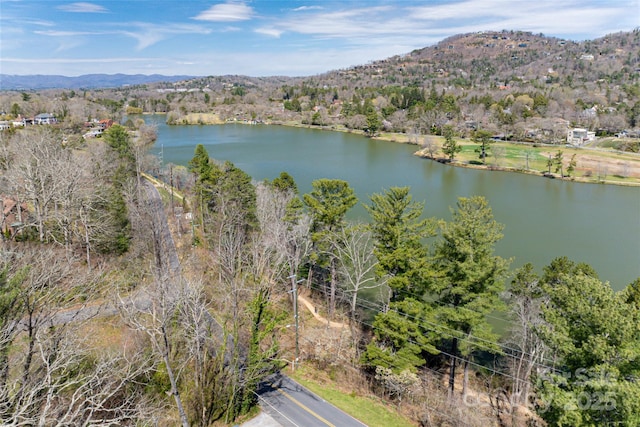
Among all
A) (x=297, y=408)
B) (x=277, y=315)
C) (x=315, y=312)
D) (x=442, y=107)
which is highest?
(x=442, y=107)

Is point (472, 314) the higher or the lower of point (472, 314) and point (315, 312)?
the higher

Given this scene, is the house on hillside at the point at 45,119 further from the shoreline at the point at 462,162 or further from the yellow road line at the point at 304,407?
the yellow road line at the point at 304,407

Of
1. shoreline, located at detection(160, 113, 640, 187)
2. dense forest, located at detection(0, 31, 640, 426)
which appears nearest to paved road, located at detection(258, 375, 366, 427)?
dense forest, located at detection(0, 31, 640, 426)

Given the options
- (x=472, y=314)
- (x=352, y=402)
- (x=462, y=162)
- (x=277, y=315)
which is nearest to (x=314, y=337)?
(x=277, y=315)

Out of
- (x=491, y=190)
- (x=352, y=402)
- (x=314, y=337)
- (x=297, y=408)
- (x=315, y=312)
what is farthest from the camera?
(x=491, y=190)

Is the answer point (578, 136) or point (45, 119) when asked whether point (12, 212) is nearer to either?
point (45, 119)

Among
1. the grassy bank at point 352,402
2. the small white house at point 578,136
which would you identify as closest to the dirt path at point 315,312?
the grassy bank at point 352,402

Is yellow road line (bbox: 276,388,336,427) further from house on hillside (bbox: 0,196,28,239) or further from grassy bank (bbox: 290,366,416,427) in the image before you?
house on hillside (bbox: 0,196,28,239)
